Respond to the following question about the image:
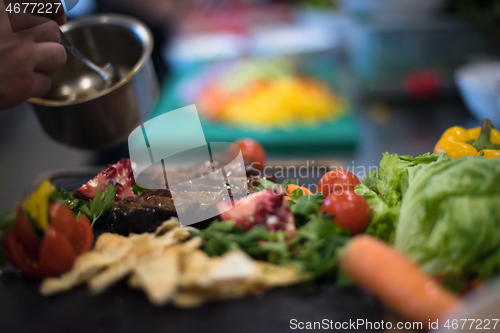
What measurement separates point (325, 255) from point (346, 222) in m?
0.17

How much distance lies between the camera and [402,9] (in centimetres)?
325

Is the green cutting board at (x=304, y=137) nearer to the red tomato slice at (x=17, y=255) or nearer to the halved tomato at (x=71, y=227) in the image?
the halved tomato at (x=71, y=227)

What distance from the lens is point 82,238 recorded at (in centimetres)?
126

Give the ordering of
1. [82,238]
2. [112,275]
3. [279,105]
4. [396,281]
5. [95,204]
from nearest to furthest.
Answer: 1. [396,281]
2. [112,275]
3. [82,238]
4. [95,204]
5. [279,105]

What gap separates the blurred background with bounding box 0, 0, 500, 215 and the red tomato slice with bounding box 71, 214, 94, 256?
5.59 ft

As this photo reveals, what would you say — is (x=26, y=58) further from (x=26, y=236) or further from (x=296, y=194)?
(x=296, y=194)

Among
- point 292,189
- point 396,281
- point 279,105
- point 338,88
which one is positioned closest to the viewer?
point 396,281

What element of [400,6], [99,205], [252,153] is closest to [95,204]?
[99,205]

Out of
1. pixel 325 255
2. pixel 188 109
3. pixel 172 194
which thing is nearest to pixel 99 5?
pixel 188 109

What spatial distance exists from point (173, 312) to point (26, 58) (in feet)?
3.23

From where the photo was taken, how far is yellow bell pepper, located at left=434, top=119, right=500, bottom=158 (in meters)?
1.52

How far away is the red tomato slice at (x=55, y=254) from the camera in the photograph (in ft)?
3.64

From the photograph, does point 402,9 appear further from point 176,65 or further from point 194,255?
point 194,255


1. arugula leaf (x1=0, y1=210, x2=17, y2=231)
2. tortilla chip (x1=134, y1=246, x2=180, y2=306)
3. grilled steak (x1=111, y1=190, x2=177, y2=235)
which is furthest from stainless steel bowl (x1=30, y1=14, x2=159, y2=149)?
tortilla chip (x1=134, y1=246, x2=180, y2=306)
